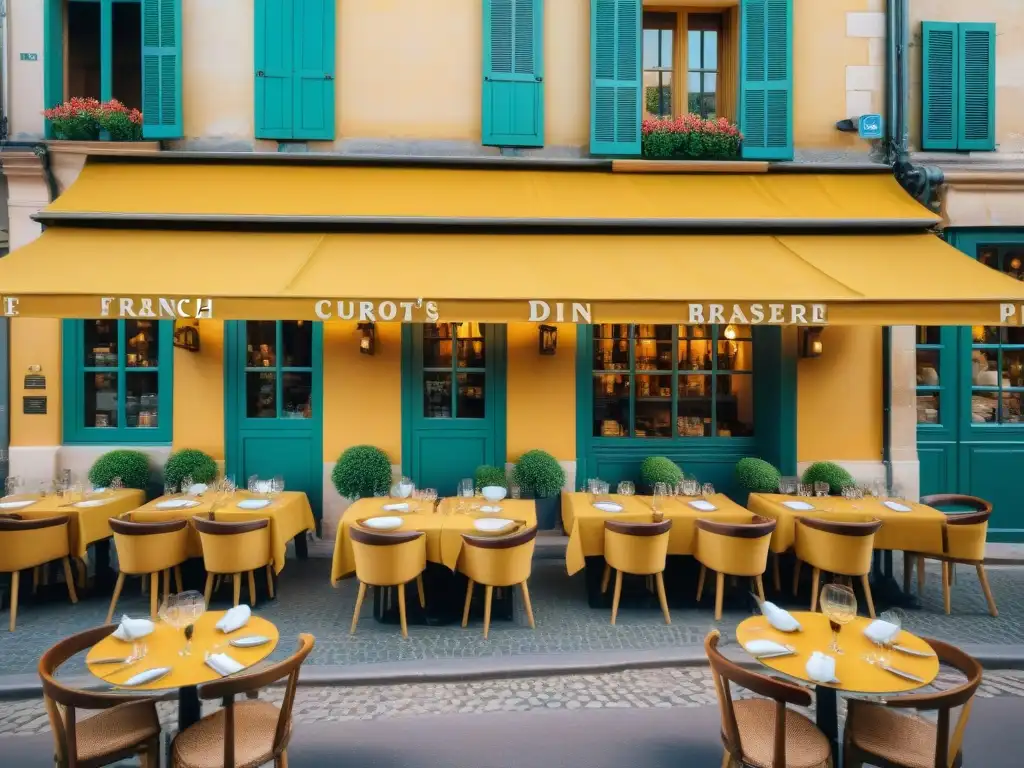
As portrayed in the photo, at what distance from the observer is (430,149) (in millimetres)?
8266

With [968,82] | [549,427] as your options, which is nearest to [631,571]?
[549,427]

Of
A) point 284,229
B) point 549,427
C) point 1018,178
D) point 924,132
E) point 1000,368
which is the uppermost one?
point 924,132

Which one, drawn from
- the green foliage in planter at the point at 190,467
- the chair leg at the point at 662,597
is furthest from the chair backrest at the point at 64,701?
the green foliage in planter at the point at 190,467

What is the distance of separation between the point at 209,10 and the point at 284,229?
332cm

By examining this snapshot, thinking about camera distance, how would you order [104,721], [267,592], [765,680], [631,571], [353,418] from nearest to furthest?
[765,680] < [104,721] < [631,571] < [267,592] < [353,418]

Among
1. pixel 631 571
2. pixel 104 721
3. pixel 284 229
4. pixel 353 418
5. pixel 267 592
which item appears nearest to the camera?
pixel 104 721

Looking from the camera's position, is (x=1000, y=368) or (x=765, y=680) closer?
(x=765, y=680)

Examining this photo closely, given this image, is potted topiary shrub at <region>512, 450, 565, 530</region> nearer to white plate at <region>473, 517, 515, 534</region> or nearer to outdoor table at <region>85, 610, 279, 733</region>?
white plate at <region>473, 517, 515, 534</region>

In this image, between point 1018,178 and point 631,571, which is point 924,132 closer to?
point 1018,178

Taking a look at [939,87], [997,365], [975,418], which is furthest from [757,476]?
[939,87]

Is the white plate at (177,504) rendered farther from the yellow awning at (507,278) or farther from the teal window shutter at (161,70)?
the teal window shutter at (161,70)

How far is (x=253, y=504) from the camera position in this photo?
6.53 meters

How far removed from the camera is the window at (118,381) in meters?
8.03

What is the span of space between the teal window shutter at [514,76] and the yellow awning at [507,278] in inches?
68.9
